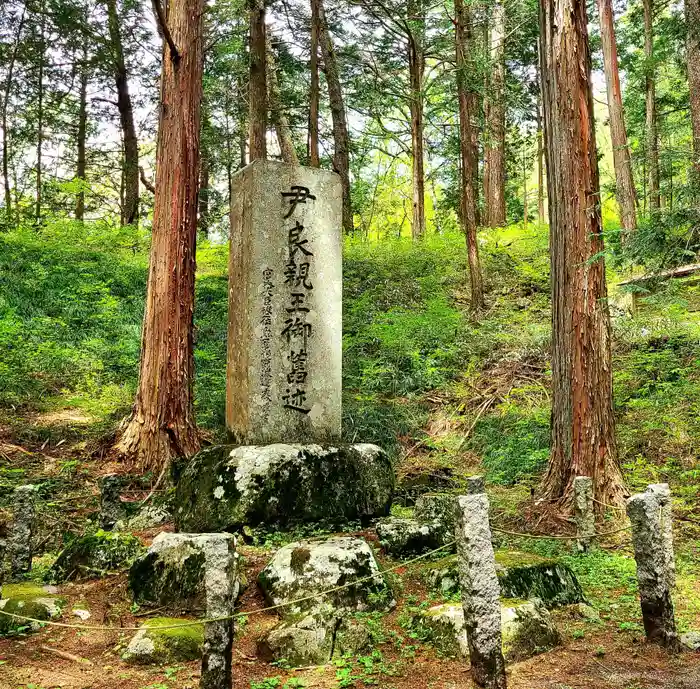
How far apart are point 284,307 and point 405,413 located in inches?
165

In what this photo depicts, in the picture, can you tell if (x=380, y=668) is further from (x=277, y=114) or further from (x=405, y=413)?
(x=277, y=114)

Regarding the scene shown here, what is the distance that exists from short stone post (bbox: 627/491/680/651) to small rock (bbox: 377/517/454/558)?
178 centimetres

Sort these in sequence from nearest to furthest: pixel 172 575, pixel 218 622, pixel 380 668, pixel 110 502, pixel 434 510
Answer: pixel 218 622
pixel 380 668
pixel 172 575
pixel 434 510
pixel 110 502

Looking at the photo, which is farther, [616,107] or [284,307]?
[616,107]

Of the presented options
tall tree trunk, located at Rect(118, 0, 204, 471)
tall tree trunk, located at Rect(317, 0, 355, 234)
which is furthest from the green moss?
tall tree trunk, located at Rect(317, 0, 355, 234)

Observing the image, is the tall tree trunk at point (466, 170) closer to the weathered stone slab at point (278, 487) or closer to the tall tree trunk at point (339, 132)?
the tall tree trunk at point (339, 132)

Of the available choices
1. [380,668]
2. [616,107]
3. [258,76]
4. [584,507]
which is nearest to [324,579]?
[380,668]

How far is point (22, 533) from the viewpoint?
4684 millimetres

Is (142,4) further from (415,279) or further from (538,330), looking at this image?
(538,330)

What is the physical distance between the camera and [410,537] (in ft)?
16.2

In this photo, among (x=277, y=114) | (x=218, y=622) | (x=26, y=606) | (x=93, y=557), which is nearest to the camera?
(x=218, y=622)

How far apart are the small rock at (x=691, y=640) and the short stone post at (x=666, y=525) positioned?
272 mm

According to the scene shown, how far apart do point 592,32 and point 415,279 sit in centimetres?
Answer: 1043

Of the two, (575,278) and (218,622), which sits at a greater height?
(575,278)
